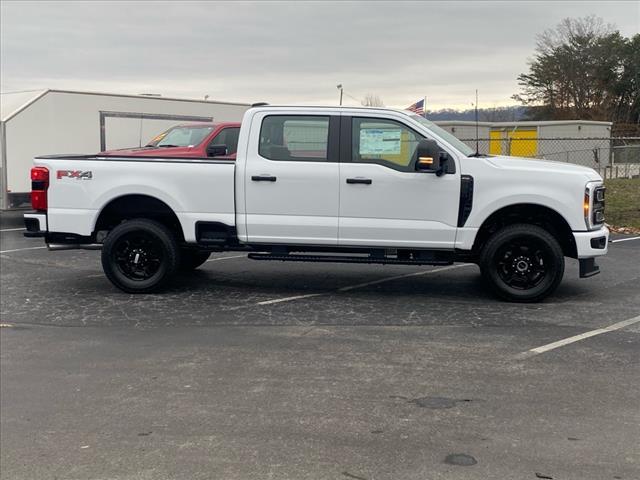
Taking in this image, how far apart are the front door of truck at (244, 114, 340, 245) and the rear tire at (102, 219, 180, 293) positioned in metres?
1.02

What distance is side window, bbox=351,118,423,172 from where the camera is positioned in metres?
Result: 7.44

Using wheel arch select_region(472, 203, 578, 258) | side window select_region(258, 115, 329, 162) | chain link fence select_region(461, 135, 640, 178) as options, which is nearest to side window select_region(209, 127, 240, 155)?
side window select_region(258, 115, 329, 162)

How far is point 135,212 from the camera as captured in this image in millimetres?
8203

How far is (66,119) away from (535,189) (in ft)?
36.9

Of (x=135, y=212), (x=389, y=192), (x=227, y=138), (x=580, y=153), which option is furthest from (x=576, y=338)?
(x=580, y=153)

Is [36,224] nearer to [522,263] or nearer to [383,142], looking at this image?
[383,142]

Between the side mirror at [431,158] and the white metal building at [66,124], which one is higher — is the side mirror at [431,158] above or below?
below

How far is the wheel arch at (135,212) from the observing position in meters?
8.04

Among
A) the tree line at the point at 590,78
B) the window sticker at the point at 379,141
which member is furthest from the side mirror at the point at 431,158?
the tree line at the point at 590,78

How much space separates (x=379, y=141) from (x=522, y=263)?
205 cm

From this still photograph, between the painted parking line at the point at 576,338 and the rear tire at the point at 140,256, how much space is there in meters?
4.18

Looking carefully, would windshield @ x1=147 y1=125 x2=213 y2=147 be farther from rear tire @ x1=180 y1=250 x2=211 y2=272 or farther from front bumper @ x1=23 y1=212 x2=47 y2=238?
front bumper @ x1=23 y1=212 x2=47 y2=238

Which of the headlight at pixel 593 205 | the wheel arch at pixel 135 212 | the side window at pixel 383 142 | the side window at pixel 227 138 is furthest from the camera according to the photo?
the side window at pixel 227 138

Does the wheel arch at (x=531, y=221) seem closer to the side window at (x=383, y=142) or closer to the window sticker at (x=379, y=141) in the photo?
the side window at (x=383, y=142)
